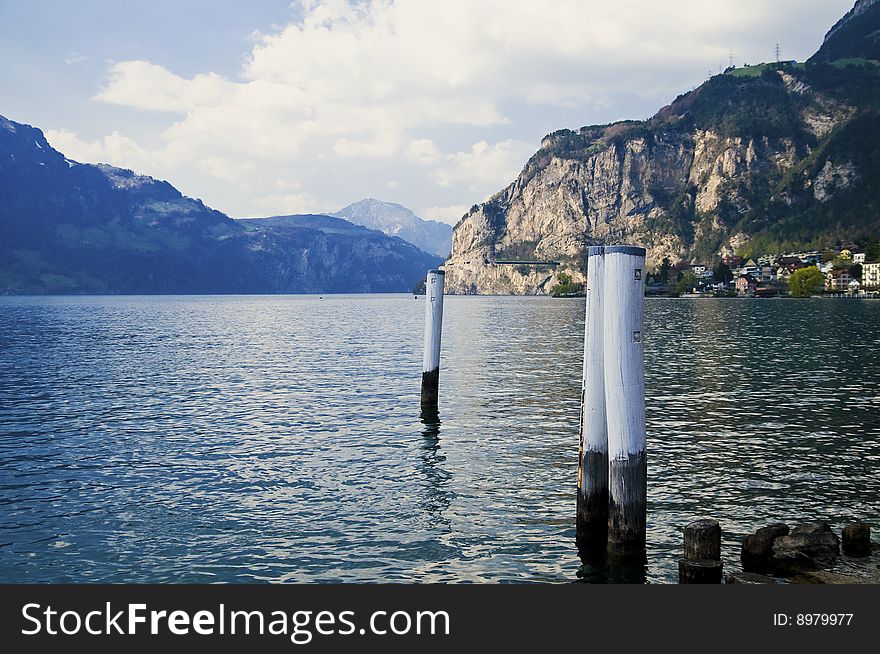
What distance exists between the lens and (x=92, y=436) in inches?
1210

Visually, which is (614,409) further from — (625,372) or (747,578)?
(747,578)

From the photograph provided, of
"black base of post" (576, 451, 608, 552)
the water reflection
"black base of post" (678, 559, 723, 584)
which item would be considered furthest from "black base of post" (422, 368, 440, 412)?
"black base of post" (678, 559, 723, 584)

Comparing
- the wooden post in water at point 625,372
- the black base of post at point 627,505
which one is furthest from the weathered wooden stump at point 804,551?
the wooden post in water at point 625,372

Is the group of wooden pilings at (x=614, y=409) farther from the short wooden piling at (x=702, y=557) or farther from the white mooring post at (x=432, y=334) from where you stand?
the white mooring post at (x=432, y=334)

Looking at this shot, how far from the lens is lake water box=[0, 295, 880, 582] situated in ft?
55.7

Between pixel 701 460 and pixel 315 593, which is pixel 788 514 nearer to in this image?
pixel 701 460

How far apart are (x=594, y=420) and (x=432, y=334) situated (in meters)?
17.6

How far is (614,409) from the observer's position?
595 inches

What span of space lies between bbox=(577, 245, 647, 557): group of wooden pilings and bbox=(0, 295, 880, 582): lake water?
148 centimetres

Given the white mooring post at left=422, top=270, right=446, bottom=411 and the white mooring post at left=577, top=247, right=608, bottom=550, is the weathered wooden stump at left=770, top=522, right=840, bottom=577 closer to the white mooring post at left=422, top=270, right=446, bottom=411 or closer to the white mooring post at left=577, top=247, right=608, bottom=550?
the white mooring post at left=577, top=247, right=608, bottom=550

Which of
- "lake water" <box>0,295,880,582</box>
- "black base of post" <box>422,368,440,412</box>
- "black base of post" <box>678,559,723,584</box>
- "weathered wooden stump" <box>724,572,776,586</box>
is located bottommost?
"lake water" <box>0,295,880,582</box>

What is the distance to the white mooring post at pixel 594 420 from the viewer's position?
51.7 ft

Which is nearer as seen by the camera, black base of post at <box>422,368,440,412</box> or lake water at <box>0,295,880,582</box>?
lake water at <box>0,295,880,582</box>

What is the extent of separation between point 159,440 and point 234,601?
18645mm
